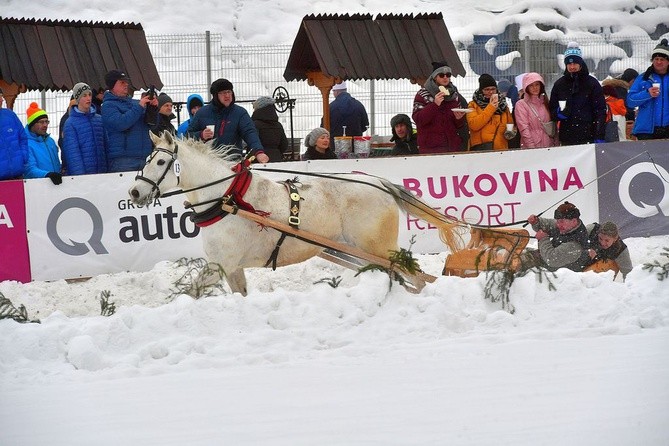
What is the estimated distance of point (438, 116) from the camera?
38.5 ft

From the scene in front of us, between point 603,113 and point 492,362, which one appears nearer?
point 492,362

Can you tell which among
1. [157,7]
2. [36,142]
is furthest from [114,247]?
[157,7]

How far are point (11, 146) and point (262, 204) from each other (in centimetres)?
349

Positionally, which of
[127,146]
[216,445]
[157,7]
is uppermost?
[157,7]

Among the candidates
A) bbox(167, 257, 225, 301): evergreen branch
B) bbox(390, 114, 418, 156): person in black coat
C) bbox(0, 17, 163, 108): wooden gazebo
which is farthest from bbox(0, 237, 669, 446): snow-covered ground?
bbox(0, 17, 163, 108): wooden gazebo

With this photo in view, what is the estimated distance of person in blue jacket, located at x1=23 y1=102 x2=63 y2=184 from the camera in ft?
36.9

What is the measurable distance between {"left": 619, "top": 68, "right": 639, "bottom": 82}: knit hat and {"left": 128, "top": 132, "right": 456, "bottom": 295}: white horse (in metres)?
7.20

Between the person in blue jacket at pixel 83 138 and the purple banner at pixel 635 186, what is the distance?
5.18 meters

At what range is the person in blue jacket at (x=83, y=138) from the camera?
11.1 metres

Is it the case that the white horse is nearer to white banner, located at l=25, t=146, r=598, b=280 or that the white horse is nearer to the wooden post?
white banner, located at l=25, t=146, r=598, b=280

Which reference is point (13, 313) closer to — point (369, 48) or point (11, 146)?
point (11, 146)

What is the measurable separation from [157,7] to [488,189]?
17.9 meters

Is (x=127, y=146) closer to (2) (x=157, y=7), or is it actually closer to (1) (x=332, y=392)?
(1) (x=332, y=392)

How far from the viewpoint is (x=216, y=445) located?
504 centimetres
